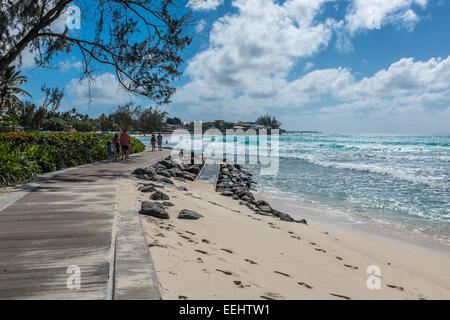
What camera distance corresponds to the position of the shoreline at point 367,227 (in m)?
7.61

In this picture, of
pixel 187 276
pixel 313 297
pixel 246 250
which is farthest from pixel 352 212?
pixel 187 276

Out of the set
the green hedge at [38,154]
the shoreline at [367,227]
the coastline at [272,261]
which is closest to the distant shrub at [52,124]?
the green hedge at [38,154]

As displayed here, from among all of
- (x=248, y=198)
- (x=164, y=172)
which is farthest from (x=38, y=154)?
(x=248, y=198)

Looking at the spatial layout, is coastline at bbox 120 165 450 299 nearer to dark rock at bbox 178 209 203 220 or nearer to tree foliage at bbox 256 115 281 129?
dark rock at bbox 178 209 203 220

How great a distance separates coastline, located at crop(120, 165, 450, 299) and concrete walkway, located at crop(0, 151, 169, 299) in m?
0.30

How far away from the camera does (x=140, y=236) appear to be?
4094 mm

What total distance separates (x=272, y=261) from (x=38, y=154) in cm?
952

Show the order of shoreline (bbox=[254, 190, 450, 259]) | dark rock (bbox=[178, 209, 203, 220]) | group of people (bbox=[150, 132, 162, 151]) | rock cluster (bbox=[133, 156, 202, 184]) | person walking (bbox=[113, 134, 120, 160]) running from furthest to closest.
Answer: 1. group of people (bbox=[150, 132, 162, 151])
2. person walking (bbox=[113, 134, 120, 160])
3. rock cluster (bbox=[133, 156, 202, 184])
4. shoreline (bbox=[254, 190, 450, 259])
5. dark rock (bbox=[178, 209, 203, 220])

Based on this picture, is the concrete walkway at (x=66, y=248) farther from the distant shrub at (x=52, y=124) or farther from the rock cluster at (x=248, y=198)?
the distant shrub at (x=52, y=124)

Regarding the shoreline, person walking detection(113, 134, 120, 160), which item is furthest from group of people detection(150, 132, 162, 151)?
the shoreline

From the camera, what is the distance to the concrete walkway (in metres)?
2.73

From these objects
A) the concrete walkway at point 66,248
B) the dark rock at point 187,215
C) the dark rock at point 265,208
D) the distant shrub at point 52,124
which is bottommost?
the dark rock at point 265,208

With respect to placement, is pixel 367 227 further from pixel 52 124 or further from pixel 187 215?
pixel 52 124
